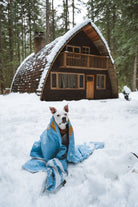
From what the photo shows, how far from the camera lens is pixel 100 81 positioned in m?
14.7

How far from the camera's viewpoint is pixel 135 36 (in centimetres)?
723

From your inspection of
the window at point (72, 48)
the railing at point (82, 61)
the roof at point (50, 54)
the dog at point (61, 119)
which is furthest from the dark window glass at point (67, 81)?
the dog at point (61, 119)

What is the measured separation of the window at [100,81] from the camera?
1456 cm

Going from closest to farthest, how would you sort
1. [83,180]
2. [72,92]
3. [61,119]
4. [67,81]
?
1. [83,180]
2. [61,119]
3. [67,81]
4. [72,92]

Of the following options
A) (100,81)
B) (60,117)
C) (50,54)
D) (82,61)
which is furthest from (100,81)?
(60,117)

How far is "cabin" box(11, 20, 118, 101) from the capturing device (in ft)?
37.6

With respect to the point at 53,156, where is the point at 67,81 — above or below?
above

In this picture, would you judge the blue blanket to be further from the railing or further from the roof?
the railing

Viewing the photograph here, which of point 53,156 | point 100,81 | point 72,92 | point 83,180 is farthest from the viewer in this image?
point 100,81

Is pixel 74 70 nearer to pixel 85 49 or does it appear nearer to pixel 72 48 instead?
pixel 72 48

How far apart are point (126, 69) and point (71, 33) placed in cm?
1047

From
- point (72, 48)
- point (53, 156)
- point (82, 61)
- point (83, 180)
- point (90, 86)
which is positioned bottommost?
point (83, 180)

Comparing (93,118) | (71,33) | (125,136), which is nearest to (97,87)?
(71,33)

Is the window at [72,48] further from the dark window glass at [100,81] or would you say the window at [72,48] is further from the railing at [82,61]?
the dark window glass at [100,81]
